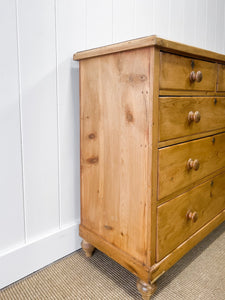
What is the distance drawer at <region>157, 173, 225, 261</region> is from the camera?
925 millimetres

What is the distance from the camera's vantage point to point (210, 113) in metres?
1.09

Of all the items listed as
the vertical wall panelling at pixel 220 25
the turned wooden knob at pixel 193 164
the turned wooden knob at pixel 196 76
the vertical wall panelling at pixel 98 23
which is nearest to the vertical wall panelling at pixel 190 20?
the vertical wall panelling at pixel 220 25

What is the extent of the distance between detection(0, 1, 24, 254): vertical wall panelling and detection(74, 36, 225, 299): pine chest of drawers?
0.26m

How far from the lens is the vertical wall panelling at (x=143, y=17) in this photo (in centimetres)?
141

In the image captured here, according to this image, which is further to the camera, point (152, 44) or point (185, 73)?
point (185, 73)

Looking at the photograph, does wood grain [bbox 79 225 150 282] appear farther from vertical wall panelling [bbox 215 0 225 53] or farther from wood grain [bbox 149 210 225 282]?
vertical wall panelling [bbox 215 0 225 53]

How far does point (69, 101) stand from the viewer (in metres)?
1.15

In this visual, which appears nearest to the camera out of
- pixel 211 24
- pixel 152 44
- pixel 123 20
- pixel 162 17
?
pixel 152 44

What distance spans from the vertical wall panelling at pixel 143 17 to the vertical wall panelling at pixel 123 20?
4 centimetres

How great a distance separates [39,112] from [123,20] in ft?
2.23

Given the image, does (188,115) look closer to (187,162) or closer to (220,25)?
(187,162)

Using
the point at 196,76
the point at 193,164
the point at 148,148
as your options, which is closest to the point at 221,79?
the point at 196,76

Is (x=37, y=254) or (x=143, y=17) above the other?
(x=143, y=17)

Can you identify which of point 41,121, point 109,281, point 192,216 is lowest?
point 109,281
